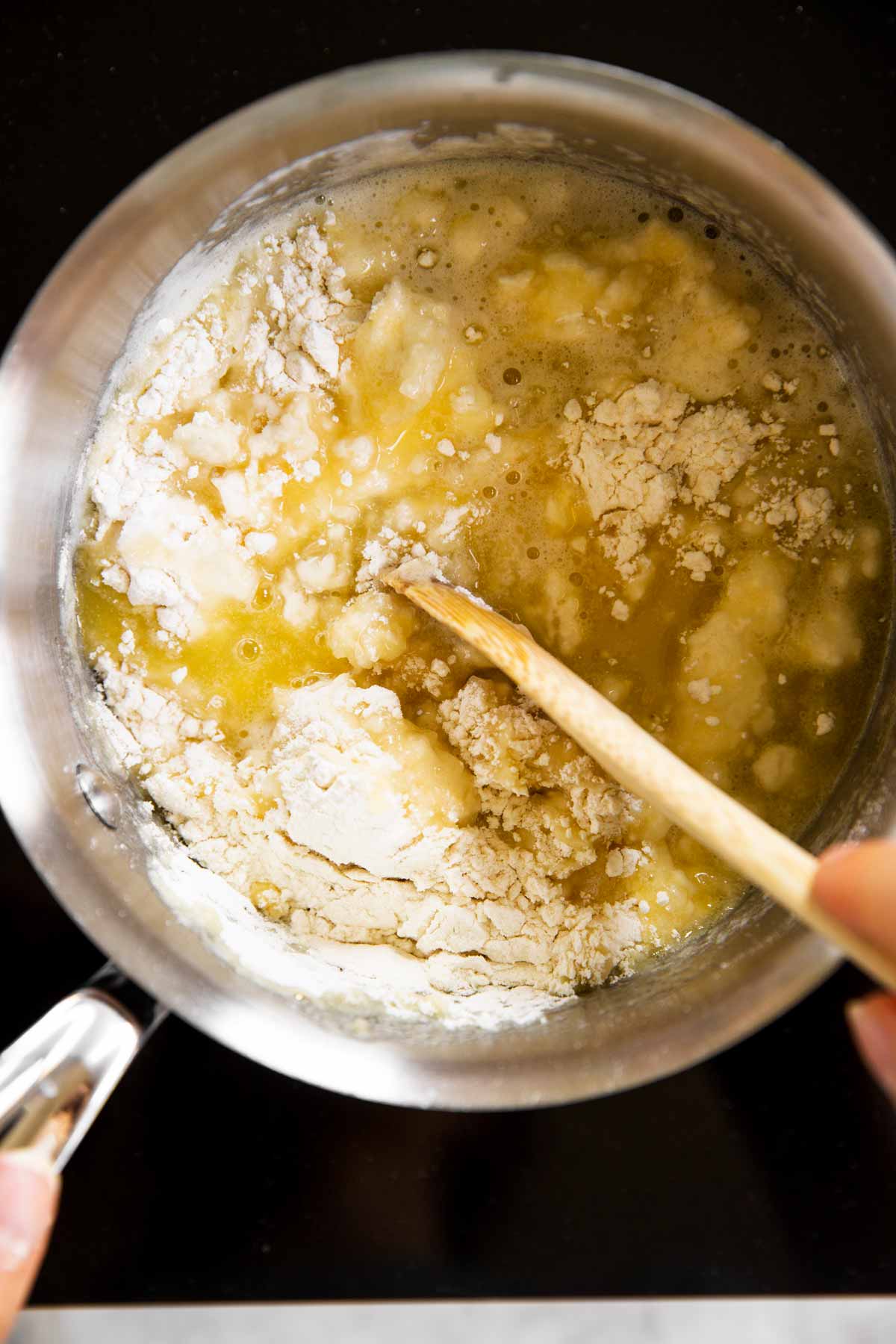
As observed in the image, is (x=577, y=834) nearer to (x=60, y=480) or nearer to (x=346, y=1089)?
(x=346, y=1089)

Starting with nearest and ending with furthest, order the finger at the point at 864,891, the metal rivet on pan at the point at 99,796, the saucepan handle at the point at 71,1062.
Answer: the finger at the point at 864,891, the saucepan handle at the point at 71,1062, the metal rivet on pan at the point at 99,796

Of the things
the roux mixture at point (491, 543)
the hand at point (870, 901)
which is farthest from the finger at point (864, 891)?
the roux mixture at point (491, 543)

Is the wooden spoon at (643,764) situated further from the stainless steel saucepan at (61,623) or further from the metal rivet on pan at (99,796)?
the metal rivet on pan at (99,796)

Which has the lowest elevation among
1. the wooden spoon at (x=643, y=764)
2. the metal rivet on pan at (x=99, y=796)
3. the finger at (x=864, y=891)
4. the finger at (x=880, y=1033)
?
the finger at (x=880, y=1033)

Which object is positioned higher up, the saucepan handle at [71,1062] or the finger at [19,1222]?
the saucepan handle at [71,1062]

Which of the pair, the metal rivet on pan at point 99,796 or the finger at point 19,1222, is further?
the metal rivet on pan at point 99,796

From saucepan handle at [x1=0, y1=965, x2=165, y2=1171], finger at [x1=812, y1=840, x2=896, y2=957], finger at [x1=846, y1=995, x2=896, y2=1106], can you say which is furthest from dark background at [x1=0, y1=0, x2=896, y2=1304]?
finger at [x1=812, y1=840, x2=896, y2=957]

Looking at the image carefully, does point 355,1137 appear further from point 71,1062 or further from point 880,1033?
point 880,1033
